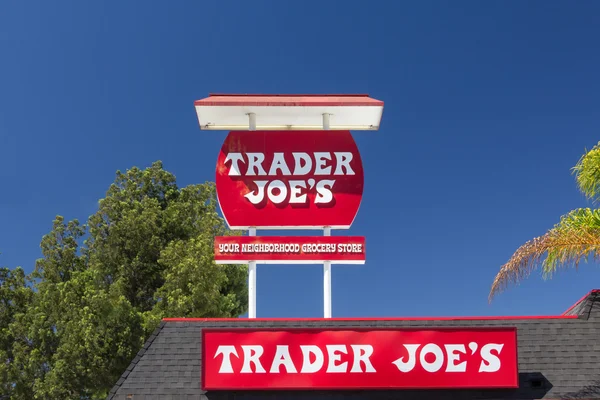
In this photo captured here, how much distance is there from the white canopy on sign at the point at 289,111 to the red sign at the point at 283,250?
4.46m

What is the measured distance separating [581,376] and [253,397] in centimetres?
793

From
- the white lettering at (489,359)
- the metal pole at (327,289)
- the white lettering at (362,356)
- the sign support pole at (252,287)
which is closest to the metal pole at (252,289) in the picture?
the sign support pole at (252,287)

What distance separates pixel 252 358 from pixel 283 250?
4770mm

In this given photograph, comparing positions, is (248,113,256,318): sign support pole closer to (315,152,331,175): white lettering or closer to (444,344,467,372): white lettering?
(315,152,331,175): white lettering

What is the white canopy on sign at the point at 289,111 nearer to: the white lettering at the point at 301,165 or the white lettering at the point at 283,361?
the white lettering at the point at 301,165

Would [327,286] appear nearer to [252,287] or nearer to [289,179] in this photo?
[252,287]

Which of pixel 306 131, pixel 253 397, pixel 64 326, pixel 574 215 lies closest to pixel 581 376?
pixel 574 215

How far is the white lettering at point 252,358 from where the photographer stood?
717 inches

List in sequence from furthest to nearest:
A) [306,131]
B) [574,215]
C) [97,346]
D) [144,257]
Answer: [144,257], [97,346], [306,131], [574,215]

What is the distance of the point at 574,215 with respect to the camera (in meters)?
19.5

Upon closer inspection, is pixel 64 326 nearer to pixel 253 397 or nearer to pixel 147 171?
pixel 147 171

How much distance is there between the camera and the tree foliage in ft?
115

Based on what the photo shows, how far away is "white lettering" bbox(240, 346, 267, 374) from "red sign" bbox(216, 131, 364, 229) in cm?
595

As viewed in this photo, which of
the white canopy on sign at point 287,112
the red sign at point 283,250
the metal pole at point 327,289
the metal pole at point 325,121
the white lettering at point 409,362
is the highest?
the white canopy on sign at point 287,112
